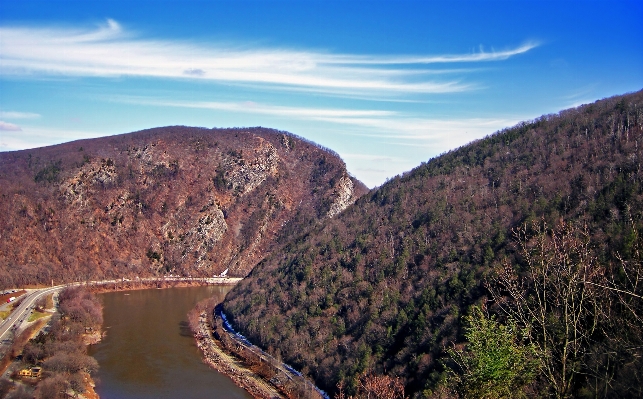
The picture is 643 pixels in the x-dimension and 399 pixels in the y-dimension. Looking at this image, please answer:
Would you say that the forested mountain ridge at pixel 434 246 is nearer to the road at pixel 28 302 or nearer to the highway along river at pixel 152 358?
the highway along river at pixel 152 358

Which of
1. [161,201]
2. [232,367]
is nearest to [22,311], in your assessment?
[232,367]

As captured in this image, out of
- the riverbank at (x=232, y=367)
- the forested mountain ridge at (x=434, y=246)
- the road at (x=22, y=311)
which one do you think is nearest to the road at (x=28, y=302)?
the road at (x=22, y=311)

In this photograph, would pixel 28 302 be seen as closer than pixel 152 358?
No

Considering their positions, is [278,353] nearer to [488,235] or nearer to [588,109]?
[488,235]

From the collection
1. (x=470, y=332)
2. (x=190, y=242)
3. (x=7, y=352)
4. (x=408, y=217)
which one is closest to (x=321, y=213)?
(x=190, y=242)

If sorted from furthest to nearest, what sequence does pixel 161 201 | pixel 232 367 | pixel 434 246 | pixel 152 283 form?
pixel 161 201 → pixel 152 283 → pixel 232 367 → pixel 434 246

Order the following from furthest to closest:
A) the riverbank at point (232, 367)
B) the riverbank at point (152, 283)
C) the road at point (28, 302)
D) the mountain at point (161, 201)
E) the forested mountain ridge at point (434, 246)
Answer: the mountain at point (161, 201)
the riverbank at point (152, 283)
the road at point (28, 302)
the riverbank at point (232, 367)
the forested mountain ridge at point (434, 246)

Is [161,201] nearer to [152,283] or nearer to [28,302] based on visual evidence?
[152,283]
